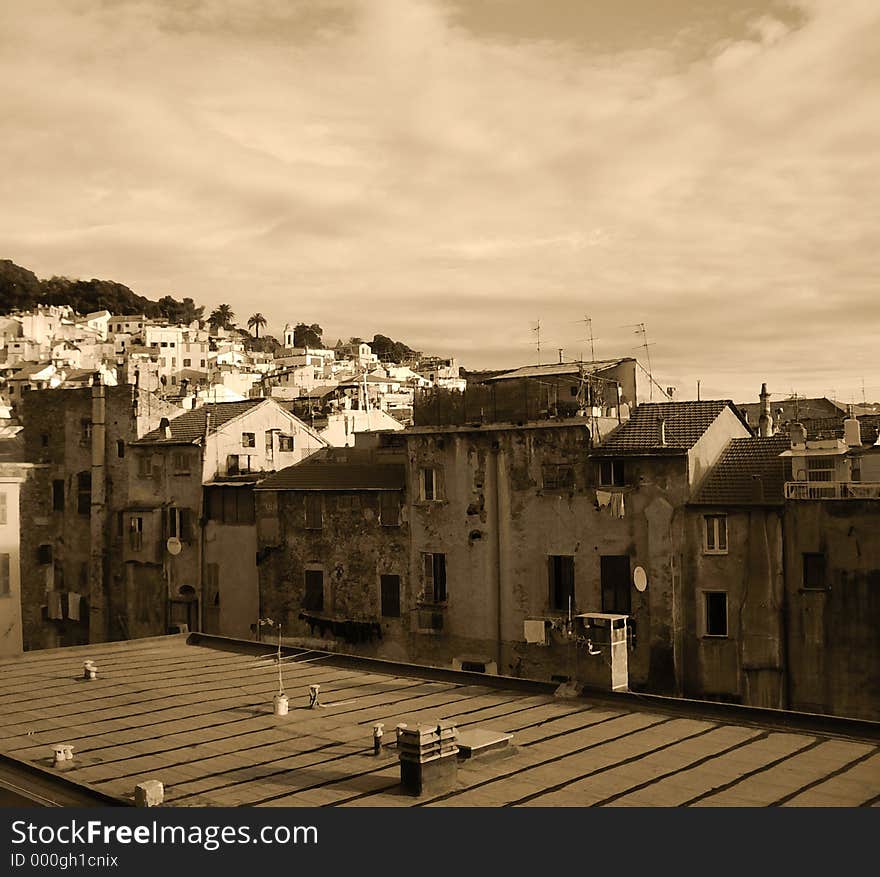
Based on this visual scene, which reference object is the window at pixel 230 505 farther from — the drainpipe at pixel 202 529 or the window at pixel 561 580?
the window at pixel 561 580

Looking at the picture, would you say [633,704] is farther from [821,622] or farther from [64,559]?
[64,559]

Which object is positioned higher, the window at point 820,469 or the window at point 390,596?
the window at point 820,469

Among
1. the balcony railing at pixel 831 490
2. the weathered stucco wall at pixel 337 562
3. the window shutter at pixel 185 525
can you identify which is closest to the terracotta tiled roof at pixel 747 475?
the balcony railing at pixel 831 490

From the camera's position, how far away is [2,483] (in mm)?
42844

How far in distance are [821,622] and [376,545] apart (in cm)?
1729

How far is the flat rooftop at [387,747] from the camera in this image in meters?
16.2

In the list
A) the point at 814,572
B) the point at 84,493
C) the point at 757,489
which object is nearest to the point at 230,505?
the point at 84,493

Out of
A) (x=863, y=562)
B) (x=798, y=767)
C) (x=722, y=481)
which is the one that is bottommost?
(x=798, y=767)

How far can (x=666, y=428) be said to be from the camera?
35.1m

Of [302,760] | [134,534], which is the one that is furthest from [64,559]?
[302,760]

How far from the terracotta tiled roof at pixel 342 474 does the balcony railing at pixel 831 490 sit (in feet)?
49.3

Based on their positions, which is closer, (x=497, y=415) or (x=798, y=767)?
(x=798, y=767)

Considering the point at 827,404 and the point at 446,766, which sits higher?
the point at 827,404

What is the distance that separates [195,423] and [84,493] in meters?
7.76
